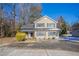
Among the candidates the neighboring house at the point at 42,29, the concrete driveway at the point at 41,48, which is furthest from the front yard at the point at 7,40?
the neighboring house at the point at 42,29

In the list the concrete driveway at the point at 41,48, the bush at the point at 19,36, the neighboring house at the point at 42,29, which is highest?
the neighboring house at the point at 42,29

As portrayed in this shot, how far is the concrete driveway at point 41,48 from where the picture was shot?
12.6 meters

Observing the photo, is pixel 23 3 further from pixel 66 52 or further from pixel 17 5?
pixel 66 52

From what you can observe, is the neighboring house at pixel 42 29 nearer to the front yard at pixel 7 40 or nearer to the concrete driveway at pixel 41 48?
the concrete driveway at pixel 41 48

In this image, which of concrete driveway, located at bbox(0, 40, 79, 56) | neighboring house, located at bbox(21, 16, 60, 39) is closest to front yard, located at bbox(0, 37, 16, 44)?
concrete driveway, located at bbox(0, 40, 79, 56)

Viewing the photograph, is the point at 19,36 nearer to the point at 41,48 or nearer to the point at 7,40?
the point at 7,40

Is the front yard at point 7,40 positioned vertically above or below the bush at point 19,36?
below

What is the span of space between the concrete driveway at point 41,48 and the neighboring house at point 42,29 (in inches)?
7.1

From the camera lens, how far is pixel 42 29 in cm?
1270

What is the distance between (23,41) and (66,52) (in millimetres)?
1134

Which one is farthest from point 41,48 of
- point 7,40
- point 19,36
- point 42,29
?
point 7,40

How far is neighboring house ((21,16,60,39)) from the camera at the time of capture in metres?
12.7

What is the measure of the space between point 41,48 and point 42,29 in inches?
19.2

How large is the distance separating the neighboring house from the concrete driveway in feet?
0.59
